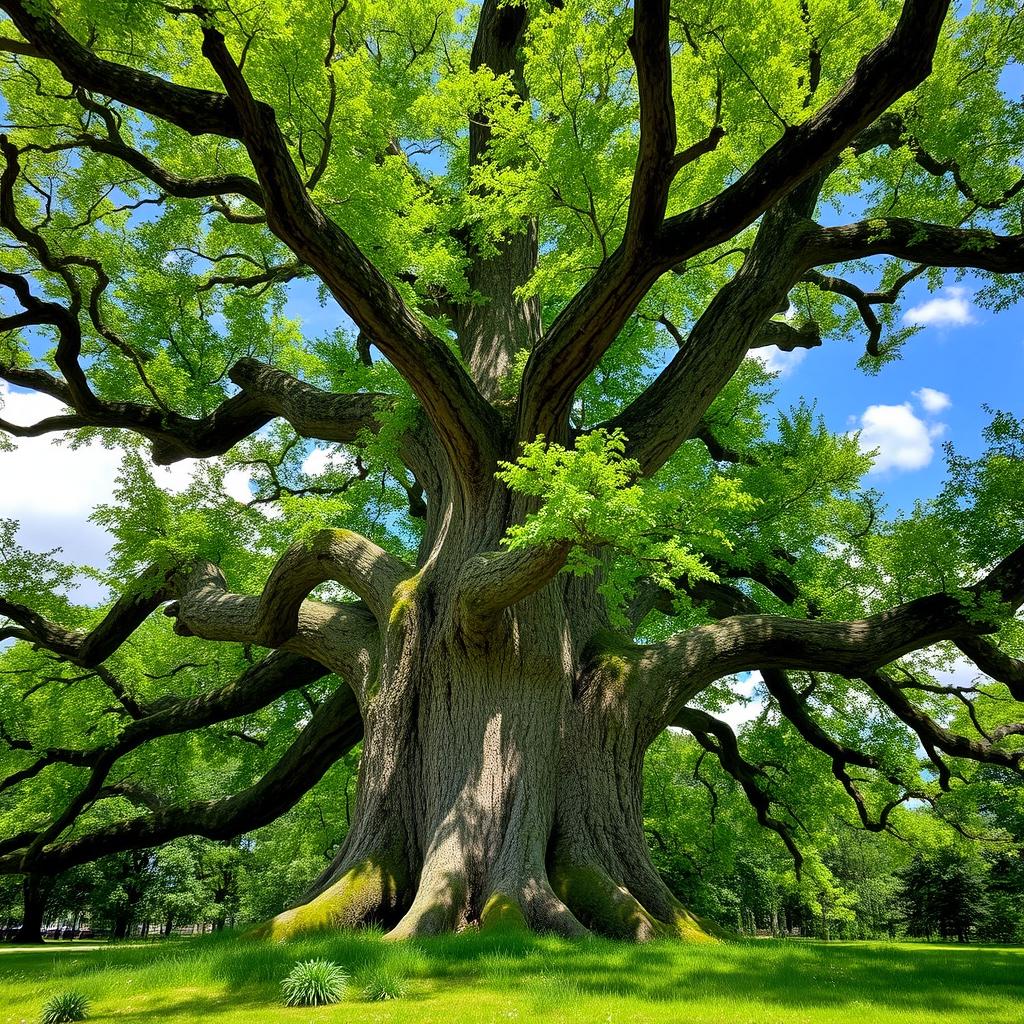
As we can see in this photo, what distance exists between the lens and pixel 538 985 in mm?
4176

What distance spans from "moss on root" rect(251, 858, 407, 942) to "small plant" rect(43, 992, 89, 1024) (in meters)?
2.27

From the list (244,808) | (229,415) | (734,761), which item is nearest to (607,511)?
(229,415)

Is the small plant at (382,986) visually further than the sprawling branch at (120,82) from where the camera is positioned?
No

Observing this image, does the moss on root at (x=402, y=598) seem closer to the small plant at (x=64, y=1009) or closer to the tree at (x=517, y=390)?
the tree at (x=517, y=390)

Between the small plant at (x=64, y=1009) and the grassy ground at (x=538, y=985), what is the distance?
0.11m

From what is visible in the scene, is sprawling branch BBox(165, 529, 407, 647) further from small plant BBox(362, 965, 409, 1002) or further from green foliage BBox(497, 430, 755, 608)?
small plant BBox(362, 965, 409, 1002)

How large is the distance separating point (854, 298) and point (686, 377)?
4.99 m

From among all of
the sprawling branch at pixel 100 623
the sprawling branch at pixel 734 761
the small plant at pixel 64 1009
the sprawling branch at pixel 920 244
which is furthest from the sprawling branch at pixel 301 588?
the sprawling branch at pixel 920 244

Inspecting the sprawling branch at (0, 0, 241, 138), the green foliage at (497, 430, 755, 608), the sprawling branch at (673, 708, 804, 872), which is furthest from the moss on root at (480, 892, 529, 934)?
the sprawling branch at (0, 0, 241, 138)

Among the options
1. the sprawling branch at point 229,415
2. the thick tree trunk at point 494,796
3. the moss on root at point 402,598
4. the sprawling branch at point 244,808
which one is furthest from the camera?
the sprawling branch at point 244,808

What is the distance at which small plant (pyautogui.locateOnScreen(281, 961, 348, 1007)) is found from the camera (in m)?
4.09

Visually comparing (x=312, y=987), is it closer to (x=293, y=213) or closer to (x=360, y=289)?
(x=360, y=289)

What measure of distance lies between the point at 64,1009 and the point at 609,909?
4.52 m

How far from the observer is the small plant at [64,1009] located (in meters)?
3.87
